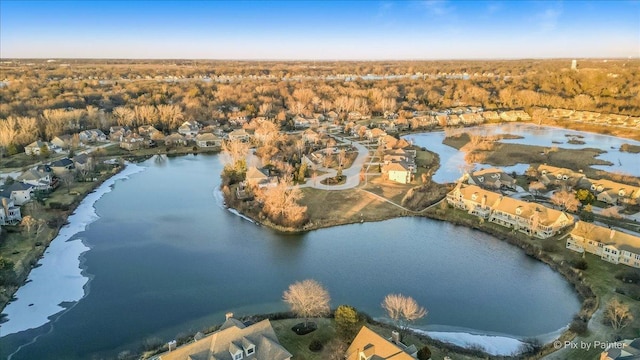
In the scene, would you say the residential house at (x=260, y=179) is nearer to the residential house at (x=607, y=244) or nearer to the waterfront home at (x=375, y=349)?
the waterfront home at (x=375, y=349)

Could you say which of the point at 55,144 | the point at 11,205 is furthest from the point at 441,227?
the point at 55,144

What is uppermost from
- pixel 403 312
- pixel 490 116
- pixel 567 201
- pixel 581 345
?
pixel 490 116

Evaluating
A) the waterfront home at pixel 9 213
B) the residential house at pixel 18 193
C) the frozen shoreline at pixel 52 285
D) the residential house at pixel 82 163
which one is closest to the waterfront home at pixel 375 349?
the frozen shoreline at pixel 52 285

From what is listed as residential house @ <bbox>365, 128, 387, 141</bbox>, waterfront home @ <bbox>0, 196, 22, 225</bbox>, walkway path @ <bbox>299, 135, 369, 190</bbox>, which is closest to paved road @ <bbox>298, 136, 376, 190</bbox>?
walkway path @ <bbox>299, 135, 369, 190</bbox>

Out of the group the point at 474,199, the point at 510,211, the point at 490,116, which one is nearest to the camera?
the point at 510,211

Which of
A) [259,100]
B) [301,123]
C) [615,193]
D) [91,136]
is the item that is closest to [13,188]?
[91,136]

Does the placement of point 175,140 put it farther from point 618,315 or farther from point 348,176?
point 618,315
